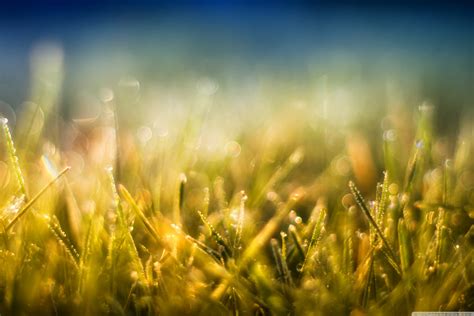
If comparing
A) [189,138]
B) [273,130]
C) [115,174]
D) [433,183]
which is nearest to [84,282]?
[115,174]

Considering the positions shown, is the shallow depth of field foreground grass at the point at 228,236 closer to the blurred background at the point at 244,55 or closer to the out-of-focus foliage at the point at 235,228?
the out-of-focus foliage at the point at 235,228

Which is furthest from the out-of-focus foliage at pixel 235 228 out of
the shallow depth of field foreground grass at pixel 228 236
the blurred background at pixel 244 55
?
the blurred background at pixel 244 55

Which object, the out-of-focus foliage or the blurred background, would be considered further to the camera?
the blurred background

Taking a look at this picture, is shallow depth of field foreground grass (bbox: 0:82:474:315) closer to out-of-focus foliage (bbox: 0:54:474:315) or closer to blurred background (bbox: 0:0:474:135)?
out-of-focus foliage (bbox: 0:54:474:315)

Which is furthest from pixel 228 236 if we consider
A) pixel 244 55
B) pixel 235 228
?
pixel 244 55

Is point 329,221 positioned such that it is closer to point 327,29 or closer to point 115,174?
point 115,174

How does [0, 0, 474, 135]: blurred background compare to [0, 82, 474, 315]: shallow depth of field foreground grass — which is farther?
[0, 0, 474, 135]: blurred background

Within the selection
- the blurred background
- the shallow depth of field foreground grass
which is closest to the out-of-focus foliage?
the shallow depth of field foreground grass

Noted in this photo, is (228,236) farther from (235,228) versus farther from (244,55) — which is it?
(244,55)
